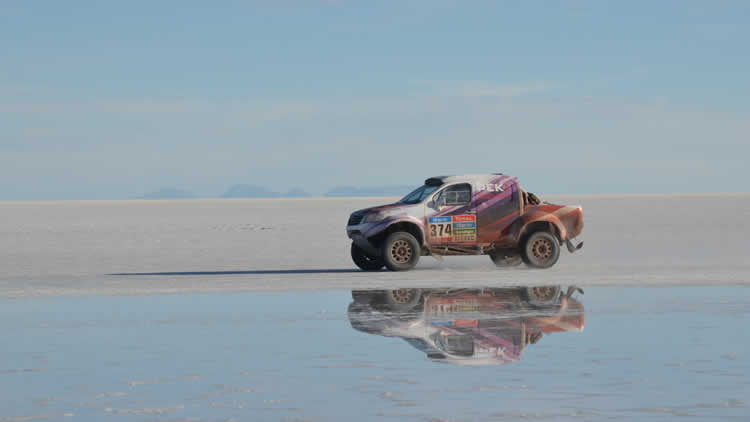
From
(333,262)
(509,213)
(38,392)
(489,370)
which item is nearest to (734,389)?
(489,370)

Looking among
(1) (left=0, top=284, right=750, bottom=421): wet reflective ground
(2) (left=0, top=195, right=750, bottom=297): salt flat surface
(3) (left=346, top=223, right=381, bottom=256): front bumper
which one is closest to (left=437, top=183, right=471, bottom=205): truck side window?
(2) (left=0, top=195, right=750, bottom=297): salt flat surface

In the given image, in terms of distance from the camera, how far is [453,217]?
71.8ft

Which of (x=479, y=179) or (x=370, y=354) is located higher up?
(x=479, y=179)

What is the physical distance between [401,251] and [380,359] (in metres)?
11.6

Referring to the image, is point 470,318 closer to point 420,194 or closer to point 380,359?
point 380,359

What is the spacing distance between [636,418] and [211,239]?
3084 centimetres

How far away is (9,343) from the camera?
37.7 feet

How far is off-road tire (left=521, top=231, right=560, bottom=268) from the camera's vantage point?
22.1m

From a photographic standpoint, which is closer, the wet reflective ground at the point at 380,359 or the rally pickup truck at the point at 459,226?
the wet reflective ground at the point at 380,359

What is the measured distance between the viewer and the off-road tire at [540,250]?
22.1 m

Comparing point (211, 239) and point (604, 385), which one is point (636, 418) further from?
point (211, 239)

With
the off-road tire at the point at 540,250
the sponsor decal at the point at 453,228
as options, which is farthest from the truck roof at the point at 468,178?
the off-road tire at the point at 540,250

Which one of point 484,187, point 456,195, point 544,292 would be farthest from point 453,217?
point 544,292

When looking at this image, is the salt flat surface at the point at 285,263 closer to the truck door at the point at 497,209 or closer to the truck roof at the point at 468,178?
the truck door at the point at 497,209
